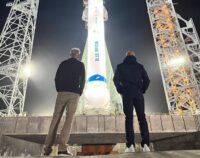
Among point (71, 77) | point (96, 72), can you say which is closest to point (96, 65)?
point (96, 72)

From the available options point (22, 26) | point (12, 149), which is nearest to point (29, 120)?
point (12, 149)

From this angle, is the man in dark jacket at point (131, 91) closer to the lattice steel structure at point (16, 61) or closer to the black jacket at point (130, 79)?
the black jacket at point (130, 79)

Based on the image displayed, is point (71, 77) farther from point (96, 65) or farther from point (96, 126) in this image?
point (96, 65)

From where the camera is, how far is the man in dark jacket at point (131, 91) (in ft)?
16.4

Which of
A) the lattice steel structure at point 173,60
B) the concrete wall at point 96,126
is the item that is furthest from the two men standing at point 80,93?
the lattice steel structure at point 173,60

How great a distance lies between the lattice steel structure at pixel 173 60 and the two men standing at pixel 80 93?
23424 millimetres

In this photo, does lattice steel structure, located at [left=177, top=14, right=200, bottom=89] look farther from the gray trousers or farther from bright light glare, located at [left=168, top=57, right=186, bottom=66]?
the gray trousers

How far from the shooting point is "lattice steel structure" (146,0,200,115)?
95.8 feet

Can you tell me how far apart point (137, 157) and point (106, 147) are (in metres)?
17.8

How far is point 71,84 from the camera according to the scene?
511 centimetres

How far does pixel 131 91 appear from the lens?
5.17 metres

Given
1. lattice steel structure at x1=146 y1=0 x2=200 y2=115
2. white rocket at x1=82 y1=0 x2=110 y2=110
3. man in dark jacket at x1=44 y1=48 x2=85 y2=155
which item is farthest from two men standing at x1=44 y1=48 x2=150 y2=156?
lattice steel structure at x1=146 y1=0 x2=200 y2=115

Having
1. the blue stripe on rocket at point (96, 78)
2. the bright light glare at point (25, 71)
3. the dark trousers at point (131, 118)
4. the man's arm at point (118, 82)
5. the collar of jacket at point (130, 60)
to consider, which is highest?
the bright light glare at point (25, 71)

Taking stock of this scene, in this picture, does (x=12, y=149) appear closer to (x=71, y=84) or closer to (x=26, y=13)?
(x=71, y=84)
